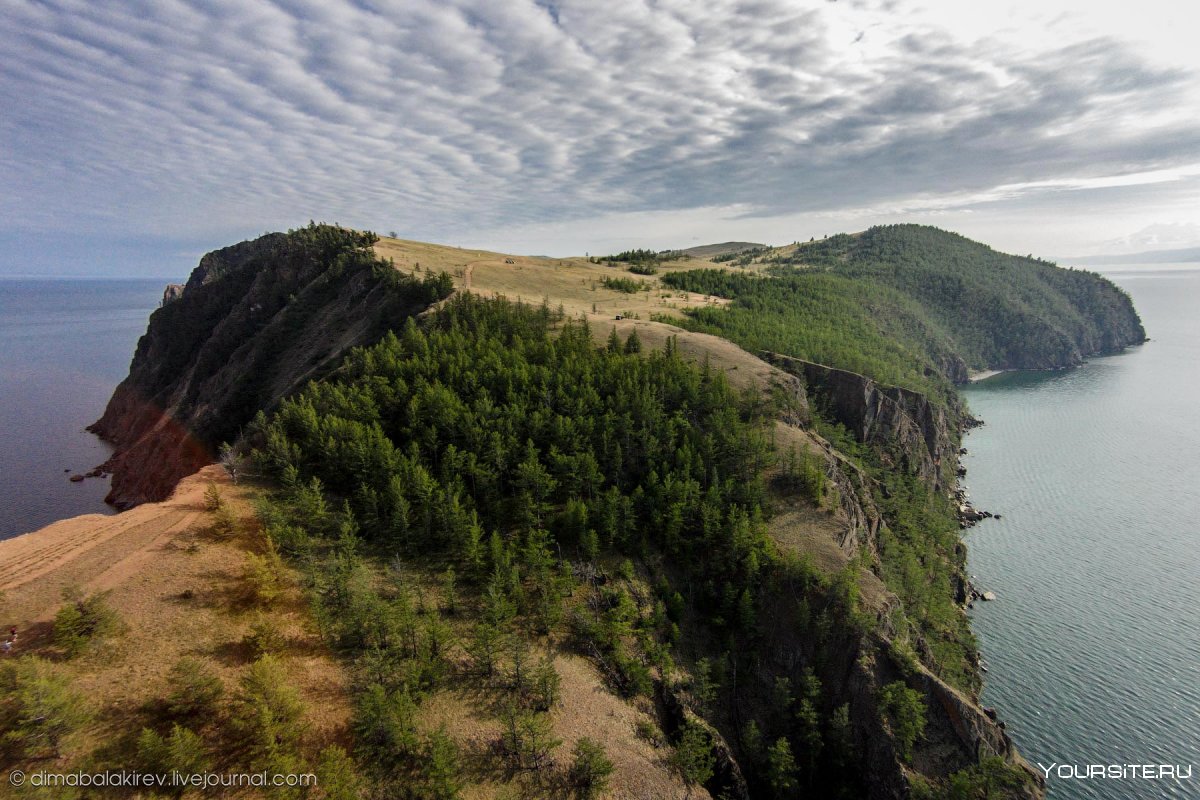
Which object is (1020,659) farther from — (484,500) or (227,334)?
(227,334)

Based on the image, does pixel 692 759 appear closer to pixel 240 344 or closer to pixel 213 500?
pixel 213 500

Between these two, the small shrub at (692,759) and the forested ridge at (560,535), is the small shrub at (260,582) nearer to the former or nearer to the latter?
the forested ridge at (560,535)

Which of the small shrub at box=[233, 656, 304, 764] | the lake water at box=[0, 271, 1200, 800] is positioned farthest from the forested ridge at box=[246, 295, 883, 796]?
the lake water at box=[0, 271, 1200, 800]

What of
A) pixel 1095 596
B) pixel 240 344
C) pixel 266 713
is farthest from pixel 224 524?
pixel 1095 596

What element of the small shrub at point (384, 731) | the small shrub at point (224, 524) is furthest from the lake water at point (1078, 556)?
the small shrub at point (224, 524)

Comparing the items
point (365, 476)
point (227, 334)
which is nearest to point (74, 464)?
point (227, 334)

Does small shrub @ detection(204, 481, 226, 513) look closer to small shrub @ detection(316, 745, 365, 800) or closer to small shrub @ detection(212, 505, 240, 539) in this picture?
small shrub @ detection(212, 505, 240, 539)
